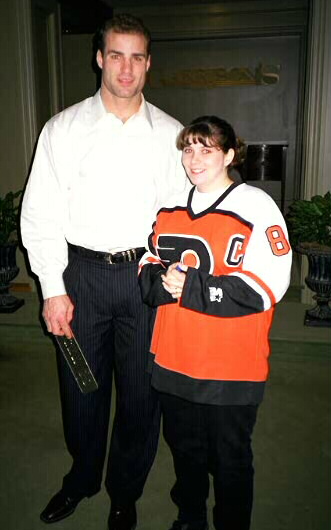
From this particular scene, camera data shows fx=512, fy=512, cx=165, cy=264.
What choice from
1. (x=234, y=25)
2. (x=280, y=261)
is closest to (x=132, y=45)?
(x=280, y=261)

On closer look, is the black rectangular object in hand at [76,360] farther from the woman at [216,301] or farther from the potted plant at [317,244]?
the potted plant at [317,244]

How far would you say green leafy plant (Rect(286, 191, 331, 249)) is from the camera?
3.43 meters

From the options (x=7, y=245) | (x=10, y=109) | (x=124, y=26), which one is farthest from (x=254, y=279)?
(x=10, y=109)

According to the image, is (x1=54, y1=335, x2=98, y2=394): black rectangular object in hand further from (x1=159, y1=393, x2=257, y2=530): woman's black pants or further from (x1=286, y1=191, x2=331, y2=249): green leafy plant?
(x1=286, y1=191, x2=331, y2=249): green leafy plant

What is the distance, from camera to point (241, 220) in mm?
1371

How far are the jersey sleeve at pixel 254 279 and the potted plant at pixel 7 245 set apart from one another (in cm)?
264

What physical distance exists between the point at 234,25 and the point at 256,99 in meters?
1.04

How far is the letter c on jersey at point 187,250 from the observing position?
4.65 feet

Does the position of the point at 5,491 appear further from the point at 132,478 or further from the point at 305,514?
the point at 305,514

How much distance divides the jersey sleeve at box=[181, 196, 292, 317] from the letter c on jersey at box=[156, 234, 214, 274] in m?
0.05

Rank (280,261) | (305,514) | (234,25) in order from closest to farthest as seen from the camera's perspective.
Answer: (280,261) → (305,514) → (234,25)

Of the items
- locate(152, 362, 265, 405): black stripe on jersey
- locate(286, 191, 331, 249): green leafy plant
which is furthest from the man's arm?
locate(286, 191, 331, 249): green leafy plant

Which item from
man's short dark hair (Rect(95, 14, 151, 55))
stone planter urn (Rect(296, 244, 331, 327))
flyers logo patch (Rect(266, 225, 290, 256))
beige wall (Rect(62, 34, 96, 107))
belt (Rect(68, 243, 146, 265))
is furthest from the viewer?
beige wall (Rect(62, 34, 96, 107))

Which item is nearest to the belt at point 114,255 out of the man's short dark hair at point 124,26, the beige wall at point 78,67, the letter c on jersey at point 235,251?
the letter c on jersey at point 235,251
